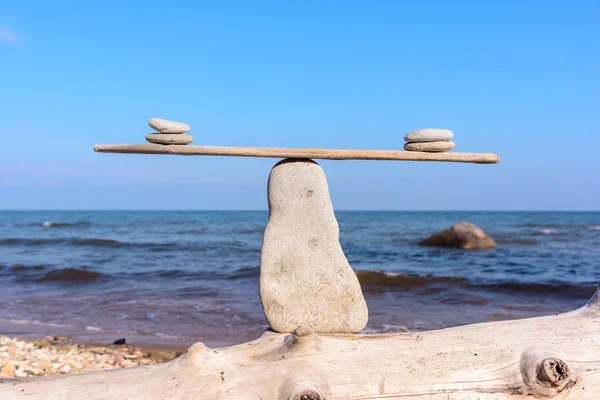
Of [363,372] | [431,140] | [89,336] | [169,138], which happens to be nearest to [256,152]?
[169,138]

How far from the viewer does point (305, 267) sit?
438 centimetres

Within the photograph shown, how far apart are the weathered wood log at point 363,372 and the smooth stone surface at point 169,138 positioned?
1751 mm

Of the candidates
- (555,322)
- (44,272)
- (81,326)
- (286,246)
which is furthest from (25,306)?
(555,322)

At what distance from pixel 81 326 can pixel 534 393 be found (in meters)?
7.25

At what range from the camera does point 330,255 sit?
4422mm

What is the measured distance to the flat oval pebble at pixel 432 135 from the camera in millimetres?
4570

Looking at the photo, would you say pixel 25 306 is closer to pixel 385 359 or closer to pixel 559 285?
pixel 385 359

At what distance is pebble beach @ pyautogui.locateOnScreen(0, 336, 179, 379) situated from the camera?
6.23m

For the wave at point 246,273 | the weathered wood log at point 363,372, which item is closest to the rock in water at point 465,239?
the wave at point 246,273

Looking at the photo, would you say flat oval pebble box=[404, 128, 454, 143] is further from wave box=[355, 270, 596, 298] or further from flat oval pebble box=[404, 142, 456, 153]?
wave box=[355, 270, 596, 298]

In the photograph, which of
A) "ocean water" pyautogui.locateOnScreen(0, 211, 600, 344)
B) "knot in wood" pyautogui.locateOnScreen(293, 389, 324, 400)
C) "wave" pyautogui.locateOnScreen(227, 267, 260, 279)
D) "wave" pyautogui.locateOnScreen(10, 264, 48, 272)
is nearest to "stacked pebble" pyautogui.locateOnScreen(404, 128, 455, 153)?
"knot in wood" pyautogui.locateOnScreen(293, 389, 324, 400)

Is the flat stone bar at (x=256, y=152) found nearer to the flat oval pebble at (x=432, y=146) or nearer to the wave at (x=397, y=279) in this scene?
the flat oval pebble at (x=432, y=146)

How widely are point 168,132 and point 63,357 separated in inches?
149

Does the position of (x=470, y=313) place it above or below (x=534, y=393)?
below
